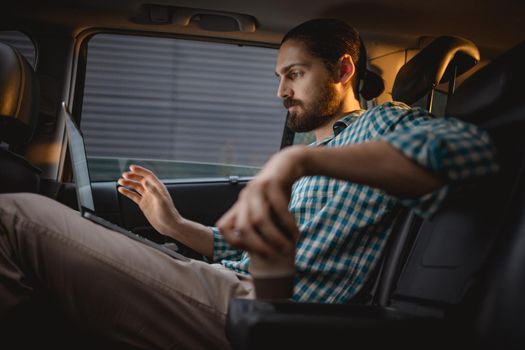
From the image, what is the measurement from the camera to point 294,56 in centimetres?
173

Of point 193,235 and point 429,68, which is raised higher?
point 429,68

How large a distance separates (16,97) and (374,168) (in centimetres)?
143

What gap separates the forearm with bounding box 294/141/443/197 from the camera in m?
0.78

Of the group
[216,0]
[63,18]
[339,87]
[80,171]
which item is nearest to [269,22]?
[216,0]

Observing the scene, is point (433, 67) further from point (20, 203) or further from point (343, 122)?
point (20, 203)

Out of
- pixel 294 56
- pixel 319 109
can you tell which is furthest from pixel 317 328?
pixel 294 56

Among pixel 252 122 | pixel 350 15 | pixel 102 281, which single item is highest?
pixel 350 15

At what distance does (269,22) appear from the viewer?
222 centimetres

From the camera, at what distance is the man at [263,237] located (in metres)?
0.74

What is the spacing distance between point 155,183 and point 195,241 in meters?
0.23

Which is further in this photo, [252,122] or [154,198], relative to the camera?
[252,122]

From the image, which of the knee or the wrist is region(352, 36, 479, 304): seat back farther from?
the knee

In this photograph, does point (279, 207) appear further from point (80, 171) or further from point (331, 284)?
point (80, 171)

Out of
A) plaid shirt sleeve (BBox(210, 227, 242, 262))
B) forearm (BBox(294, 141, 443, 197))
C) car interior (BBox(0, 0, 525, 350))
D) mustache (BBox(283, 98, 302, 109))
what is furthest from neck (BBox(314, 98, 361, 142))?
forearm (BBox(294, 141, 443, 197))
